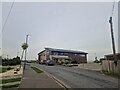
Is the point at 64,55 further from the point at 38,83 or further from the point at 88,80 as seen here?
the point at 38,83

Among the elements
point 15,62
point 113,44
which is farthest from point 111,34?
point 15,62

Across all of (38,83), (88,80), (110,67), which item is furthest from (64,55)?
(38,83)

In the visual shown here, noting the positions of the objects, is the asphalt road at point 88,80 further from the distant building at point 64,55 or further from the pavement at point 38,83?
the distant building at point 64,55

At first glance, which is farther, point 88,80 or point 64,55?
point 64,55

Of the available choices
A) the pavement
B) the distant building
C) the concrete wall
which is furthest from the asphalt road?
the distant building

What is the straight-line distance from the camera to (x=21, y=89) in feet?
43.0

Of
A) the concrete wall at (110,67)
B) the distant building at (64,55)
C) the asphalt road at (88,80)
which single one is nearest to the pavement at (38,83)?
the asphalt road at (88,80)

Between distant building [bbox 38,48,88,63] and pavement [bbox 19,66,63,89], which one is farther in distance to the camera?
distant building [bbox 38,48,88,63]

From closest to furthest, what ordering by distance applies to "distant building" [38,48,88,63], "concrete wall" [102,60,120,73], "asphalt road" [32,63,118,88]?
"asphalt road" [32,63,118,88] → "concrete wall" [102,60,120,73] → "distant building" [38,48,88,63]

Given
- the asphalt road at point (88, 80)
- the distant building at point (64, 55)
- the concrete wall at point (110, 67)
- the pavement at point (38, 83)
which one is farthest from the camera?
the distant building at point (64, 55)

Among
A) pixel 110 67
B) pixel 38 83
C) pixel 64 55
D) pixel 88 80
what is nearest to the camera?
pixel 38 83

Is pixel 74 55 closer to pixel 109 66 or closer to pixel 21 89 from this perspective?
pixel 109 66

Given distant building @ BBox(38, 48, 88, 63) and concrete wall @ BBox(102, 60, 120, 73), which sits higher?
distant building @ BBox(38, 48, 88, 63)

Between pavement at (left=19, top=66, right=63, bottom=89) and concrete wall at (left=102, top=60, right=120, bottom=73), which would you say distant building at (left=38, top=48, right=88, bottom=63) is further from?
pavement at (left=19, top=66, right=63, bottom=89)
